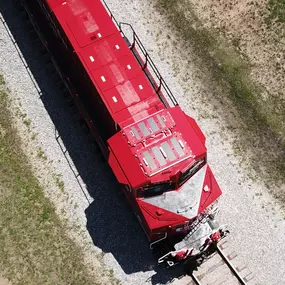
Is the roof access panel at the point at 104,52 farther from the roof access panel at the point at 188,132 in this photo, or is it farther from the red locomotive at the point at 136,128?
the roof access panel at the point at 188,132

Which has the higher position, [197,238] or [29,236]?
[29,236]

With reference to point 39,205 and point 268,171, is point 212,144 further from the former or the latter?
point 39,205

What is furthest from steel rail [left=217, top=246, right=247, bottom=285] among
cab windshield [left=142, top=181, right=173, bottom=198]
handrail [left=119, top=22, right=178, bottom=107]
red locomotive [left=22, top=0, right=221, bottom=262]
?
handrail [left=119, top=22, right=178, bottom=107]

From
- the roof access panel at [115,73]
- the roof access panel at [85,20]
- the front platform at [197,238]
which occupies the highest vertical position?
the roof access panel at [85,20]

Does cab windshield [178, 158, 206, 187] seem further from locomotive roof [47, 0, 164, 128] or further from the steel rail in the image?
the steel rail

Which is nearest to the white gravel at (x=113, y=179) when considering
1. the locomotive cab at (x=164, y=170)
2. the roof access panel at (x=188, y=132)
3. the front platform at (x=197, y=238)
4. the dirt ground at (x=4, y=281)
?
the front platform at (x=197, y=238)

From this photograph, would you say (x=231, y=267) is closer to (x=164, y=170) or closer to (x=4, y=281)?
(x=164, y=170)

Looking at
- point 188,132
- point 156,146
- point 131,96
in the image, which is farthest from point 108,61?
point 188,132
